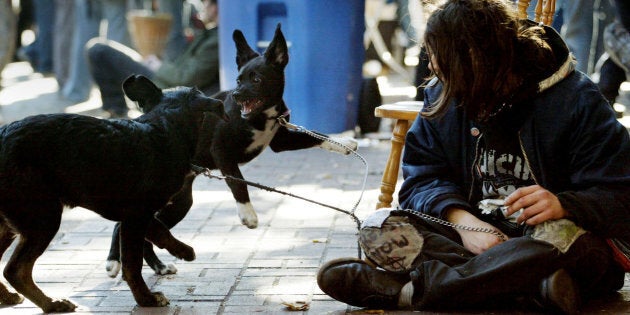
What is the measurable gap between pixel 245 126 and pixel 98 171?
1.01 meters

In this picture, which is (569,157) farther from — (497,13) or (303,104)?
(303,104)

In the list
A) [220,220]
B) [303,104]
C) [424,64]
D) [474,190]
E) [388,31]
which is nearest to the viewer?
[474,190]

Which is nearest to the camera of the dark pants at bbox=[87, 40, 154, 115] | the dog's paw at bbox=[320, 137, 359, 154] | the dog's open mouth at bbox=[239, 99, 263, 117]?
the dog's open mouth at bbox=[239, 99, 263, 117]

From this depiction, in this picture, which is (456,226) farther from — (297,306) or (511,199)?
(297,306)

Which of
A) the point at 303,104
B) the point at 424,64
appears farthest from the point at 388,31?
the point at 424,64

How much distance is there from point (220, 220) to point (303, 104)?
9.61 feet

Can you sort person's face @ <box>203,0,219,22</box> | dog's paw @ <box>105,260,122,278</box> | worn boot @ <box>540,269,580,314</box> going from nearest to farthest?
worn boot @ <box>540,269,580,314</box> < dog's paw @ <box>105,260,122,278</box> < person's face @ <box>203,0,219,22</box>

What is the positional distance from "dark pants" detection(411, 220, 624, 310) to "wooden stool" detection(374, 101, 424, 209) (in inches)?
39.0

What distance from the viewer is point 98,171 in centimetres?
327

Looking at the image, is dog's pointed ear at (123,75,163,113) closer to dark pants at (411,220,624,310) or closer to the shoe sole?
the shoe sole

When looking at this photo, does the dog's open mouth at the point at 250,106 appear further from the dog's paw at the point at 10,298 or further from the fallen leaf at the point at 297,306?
the dog's paw at the point at 10,298

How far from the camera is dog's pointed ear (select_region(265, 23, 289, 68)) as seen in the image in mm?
4062

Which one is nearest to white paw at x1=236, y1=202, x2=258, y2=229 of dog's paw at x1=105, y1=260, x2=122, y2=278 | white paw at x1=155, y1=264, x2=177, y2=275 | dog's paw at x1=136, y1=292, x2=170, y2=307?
white paw at x1=155, y1=264, x2=177, y2=275

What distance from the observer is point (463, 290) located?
10.5 feet
